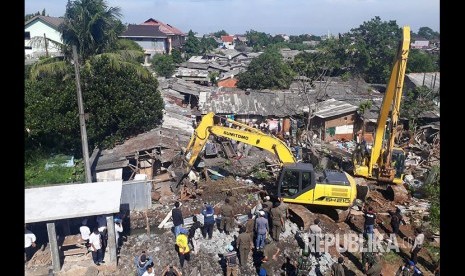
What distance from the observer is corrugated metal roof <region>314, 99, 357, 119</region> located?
25.0 meters

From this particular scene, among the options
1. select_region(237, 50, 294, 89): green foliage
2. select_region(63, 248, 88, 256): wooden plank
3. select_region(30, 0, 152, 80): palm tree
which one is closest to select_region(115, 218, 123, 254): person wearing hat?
select_region(63, 248, 88, 256): wooden plank

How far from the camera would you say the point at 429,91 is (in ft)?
91.9

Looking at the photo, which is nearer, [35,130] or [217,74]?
[35,130]

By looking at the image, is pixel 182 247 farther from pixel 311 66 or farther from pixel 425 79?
pixel 311 66

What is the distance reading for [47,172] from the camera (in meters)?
15.6

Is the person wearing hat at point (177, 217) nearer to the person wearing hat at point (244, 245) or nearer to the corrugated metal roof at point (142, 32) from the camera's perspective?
the person wearing hat at point (244, 245)

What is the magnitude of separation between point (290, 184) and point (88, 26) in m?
11.5

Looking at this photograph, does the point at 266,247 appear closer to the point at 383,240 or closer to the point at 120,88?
the point at 383,240

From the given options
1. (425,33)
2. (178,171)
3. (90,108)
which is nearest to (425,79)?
(178,171)

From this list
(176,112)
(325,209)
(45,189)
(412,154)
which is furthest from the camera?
(176,112)

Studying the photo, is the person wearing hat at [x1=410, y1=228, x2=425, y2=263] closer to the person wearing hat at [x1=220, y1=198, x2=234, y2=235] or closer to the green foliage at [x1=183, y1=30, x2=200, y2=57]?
the person wearing hat at [x1=220, y1=198, x2=234, y2=235]
